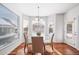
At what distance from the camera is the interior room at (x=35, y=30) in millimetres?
2922

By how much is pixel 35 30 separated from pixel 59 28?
2.64 ft

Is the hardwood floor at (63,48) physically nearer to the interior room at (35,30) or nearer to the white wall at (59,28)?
the interior room at (35,30)

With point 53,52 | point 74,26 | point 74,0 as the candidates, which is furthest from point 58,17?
point 74,0

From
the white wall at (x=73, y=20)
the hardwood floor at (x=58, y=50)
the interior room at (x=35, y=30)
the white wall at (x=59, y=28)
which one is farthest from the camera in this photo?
the white wall at (x=73, y=20)

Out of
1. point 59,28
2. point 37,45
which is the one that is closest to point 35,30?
point 37,45

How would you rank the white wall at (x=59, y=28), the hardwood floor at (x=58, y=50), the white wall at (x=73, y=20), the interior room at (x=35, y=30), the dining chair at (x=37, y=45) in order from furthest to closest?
the white wall at (x=73, y=20), the white wall at (x=59, y=28), the dining chair at (x=37, y=45), the hardwood floor at (x=58, y=50), the interior room at (x=35, y=30)

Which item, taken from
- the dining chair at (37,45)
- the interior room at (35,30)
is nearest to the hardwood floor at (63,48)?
the interior room at (35,30)

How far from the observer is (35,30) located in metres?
3.19

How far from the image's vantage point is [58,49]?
3424 millimetres

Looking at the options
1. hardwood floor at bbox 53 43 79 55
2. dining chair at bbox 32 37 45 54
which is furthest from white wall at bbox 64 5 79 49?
dining chair at bbox 32 37 45 54

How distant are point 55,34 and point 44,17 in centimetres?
65

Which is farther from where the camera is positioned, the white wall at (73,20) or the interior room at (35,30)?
the white wall at (73,20)

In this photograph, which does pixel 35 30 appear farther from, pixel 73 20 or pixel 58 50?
pixel 73 20

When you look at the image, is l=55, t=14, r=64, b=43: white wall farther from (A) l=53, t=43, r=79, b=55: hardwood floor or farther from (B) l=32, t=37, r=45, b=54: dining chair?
(B) l=32, t=37, r=45, b=54: dining chair
